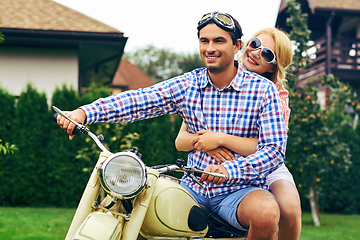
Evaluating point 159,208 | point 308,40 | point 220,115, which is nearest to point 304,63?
point 308,40

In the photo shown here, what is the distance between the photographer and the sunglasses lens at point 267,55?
3057 millimetres

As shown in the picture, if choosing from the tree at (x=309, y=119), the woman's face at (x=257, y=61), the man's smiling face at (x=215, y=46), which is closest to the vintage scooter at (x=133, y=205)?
the man's smiling face at (x=215, y=46)

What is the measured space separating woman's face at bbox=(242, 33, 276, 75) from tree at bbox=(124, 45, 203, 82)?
46.2m

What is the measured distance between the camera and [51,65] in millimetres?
10203

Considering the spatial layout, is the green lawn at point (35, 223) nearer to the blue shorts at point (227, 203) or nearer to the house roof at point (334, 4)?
the blue shorts at point (227, 203)

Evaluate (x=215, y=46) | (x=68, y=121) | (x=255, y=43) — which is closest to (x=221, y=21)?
(x=215, y=46)

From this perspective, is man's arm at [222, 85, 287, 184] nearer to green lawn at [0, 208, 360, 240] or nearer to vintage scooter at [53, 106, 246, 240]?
vintage scooter at [53, 106, 246, 240]

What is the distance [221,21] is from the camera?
2.04 meters

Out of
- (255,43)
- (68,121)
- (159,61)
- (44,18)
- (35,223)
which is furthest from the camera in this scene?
(159,61)

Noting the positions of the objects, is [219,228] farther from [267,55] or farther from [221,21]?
[267,55]

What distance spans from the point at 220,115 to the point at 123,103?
0.53 m

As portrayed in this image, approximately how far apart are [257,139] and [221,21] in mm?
648

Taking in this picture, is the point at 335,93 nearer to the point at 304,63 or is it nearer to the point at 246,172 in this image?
the point at 304,63

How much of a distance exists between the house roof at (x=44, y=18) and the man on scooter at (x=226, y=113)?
837cm
